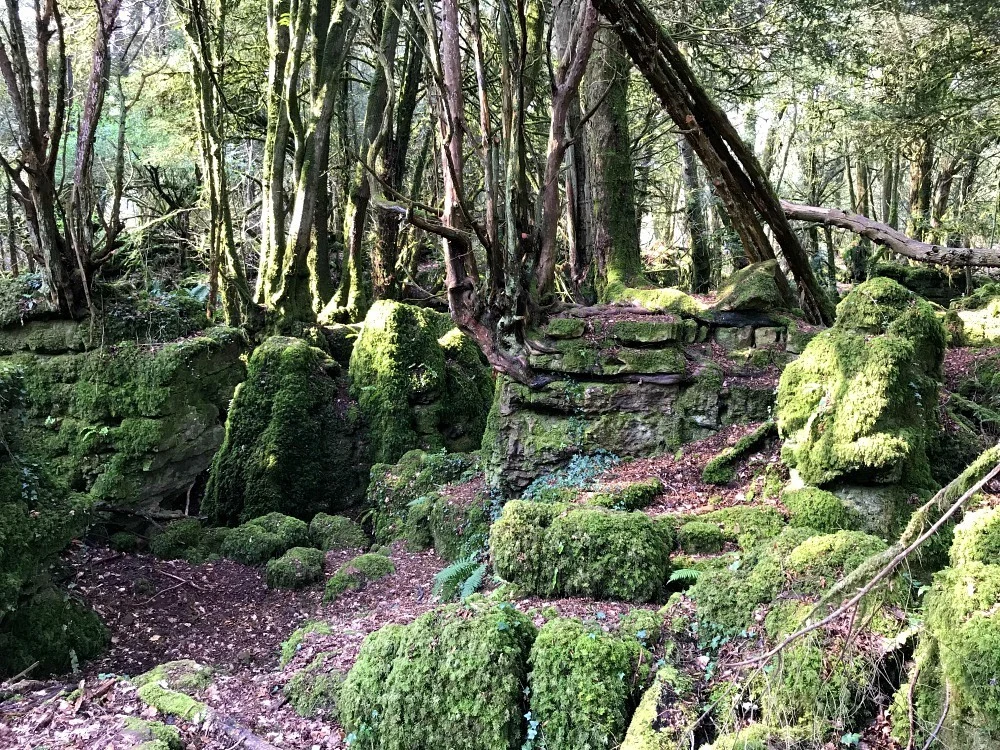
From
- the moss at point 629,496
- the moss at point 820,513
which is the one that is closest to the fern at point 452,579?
the moss at point 629,496

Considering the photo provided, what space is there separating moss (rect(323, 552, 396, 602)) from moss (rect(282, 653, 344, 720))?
7.24ft

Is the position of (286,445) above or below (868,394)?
below

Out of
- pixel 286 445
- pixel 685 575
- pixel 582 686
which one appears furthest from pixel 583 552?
pixel 286 445

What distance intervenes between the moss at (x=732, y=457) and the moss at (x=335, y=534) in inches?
172

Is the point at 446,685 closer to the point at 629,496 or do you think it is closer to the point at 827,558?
the point at 827,558

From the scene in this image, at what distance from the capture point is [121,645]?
234 inches

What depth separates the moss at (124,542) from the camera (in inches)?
309

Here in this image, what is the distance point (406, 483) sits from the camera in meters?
9.04

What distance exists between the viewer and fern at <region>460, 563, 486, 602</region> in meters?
5.61

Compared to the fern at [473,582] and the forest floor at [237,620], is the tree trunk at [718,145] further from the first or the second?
the fern at [473,582]

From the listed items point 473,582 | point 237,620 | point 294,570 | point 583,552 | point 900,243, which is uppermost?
point 900,243

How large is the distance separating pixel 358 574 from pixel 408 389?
3675 millimetres

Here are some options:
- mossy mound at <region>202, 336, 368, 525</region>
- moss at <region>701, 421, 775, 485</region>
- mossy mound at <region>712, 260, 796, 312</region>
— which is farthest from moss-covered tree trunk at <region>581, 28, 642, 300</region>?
mossy mound at <region>202, 336, 368, 525</region>

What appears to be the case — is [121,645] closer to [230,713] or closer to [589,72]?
[230,713]
